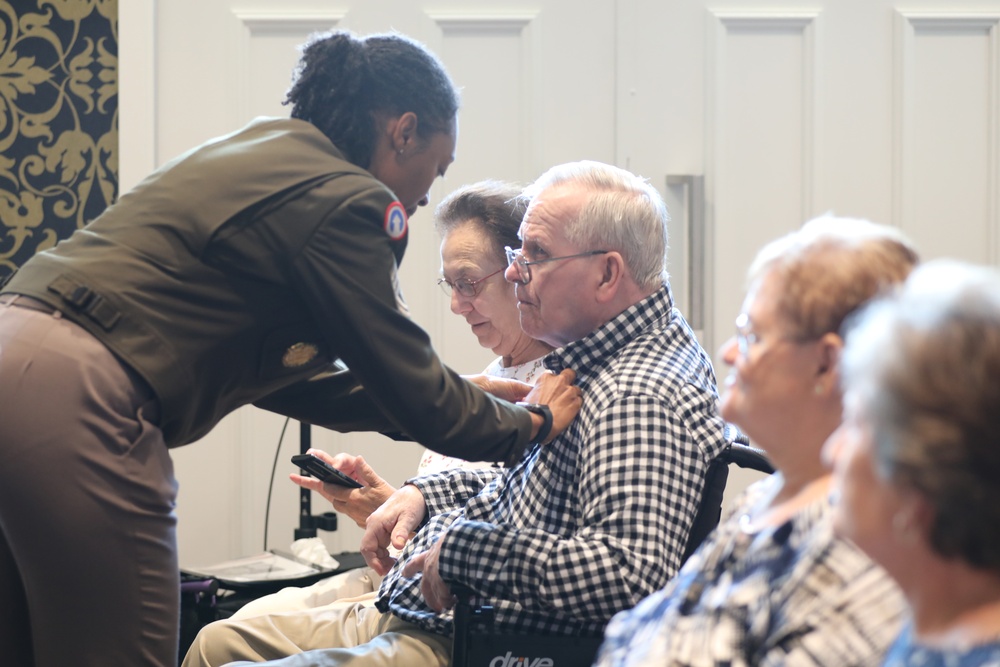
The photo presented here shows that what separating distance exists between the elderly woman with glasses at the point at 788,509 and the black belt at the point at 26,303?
0.86 m

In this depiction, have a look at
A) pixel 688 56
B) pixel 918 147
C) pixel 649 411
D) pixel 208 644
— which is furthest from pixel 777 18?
pixel 208 644

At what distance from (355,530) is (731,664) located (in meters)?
2.40

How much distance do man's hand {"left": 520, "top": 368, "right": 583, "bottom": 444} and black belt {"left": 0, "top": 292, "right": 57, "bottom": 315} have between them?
67cm

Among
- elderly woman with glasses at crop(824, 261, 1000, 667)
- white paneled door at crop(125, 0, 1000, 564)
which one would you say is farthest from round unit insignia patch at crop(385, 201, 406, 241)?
white paneled door at crop(125, 0, 1000, 564)

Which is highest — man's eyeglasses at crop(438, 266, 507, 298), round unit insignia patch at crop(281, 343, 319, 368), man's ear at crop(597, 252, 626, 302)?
man's ear at crop(597, 252, 626, 302)

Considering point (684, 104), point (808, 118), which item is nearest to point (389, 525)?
point (684, 104)

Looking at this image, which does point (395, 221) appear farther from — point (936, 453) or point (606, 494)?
point (936, 453)

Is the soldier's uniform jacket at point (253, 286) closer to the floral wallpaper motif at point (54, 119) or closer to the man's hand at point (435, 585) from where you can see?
the man's hand at point (435, 585)

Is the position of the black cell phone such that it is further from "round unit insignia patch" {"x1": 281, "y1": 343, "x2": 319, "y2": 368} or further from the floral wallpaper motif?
the floral wallpaper motif

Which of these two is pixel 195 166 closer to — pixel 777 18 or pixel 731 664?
pixel 731 664

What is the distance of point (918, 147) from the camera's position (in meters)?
3.20

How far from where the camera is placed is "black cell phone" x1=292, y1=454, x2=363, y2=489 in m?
1.96

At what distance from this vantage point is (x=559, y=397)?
Result: 1.68m

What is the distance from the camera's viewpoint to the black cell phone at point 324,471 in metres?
1.96
